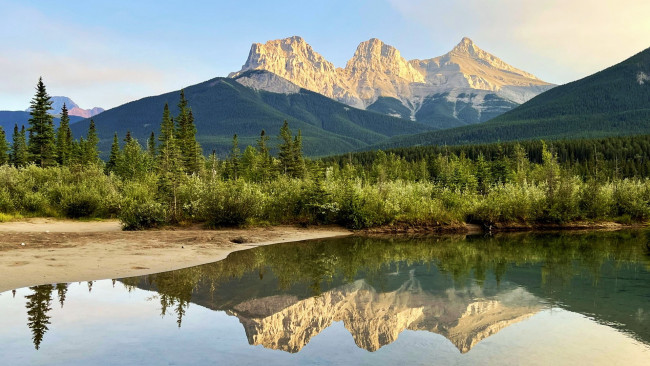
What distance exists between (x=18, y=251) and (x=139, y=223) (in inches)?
527

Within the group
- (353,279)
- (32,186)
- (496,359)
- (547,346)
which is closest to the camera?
(496,359)

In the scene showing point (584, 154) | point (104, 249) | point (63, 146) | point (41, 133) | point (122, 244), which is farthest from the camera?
point (584, 154)

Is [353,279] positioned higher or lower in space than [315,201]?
lower

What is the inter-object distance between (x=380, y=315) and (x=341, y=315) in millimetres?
1330

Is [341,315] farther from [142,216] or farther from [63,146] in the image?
[63,146]

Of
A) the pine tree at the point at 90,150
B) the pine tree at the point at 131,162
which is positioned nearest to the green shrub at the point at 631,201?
the pine tree at the point at 131,162

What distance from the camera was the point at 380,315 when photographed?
16172mm

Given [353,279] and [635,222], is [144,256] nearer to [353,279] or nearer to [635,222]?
[353,279]

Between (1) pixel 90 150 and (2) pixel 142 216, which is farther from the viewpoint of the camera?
(1) pixel 90 150

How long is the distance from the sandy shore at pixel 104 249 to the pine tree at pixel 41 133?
4383 centimetres

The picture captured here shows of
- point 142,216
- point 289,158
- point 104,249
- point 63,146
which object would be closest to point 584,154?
point 289,158

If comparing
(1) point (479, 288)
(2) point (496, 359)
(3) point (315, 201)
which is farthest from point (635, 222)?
(2) point (496, 359)

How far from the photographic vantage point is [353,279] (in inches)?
861

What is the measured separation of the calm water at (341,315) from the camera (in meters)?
12.2
